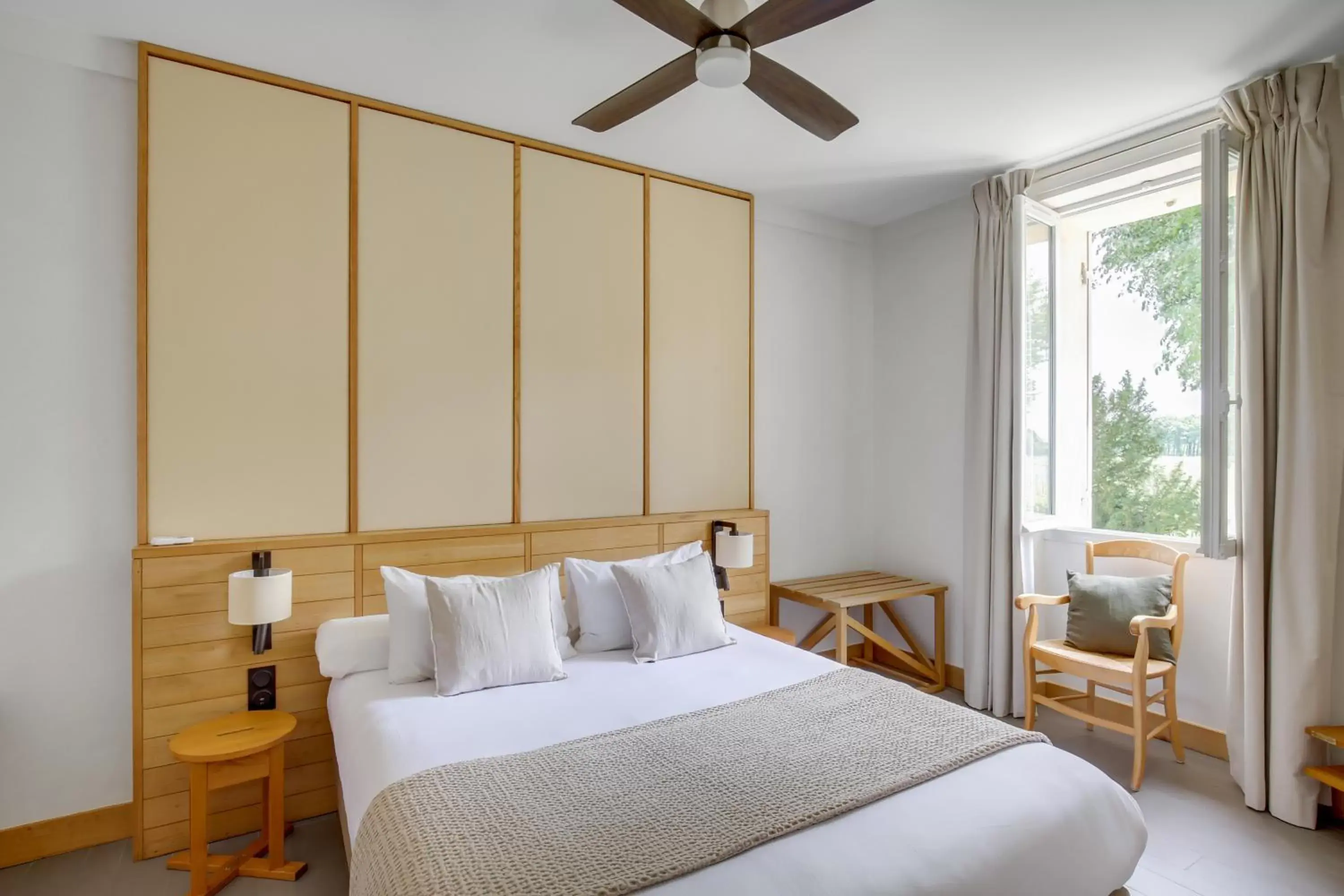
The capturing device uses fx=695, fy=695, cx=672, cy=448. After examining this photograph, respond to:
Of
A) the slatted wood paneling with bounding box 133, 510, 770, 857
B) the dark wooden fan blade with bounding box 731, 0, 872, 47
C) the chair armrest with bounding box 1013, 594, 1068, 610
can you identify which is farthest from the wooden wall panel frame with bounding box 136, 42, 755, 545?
the chair armrest with bounding box 1013, 594, 1068, 610

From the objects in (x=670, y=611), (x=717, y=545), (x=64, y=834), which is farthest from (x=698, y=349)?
(x=64, y=834)

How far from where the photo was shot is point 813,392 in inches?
179

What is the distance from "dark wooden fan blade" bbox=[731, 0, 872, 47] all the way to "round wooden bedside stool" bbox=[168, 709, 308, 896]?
2574mm

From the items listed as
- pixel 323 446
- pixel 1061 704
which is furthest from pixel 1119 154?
pixel 323 446

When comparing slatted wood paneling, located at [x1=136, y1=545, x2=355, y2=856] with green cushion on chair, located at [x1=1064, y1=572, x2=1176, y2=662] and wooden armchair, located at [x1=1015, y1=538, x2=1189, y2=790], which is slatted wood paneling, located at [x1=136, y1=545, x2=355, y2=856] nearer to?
wooden armchair, located at [x1=1015, y1=538, x2=1189, y2=790]

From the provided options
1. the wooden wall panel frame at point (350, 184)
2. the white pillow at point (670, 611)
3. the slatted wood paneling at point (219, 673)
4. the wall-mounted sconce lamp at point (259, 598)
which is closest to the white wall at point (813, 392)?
the wooden wall panel frame at point (350, 184)

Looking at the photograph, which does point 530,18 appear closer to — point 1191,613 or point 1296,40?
point 1296,40

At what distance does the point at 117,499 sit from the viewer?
2574mm

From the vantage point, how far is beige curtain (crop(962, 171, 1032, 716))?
146 inches

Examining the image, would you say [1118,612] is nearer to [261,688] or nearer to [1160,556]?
[1160,556]

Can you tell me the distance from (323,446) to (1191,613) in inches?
157

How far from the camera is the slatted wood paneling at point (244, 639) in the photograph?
8.18 ft

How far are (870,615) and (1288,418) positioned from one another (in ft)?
8.18

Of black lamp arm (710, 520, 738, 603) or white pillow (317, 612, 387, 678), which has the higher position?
black lamp arm (710, 520, 738, 603)
